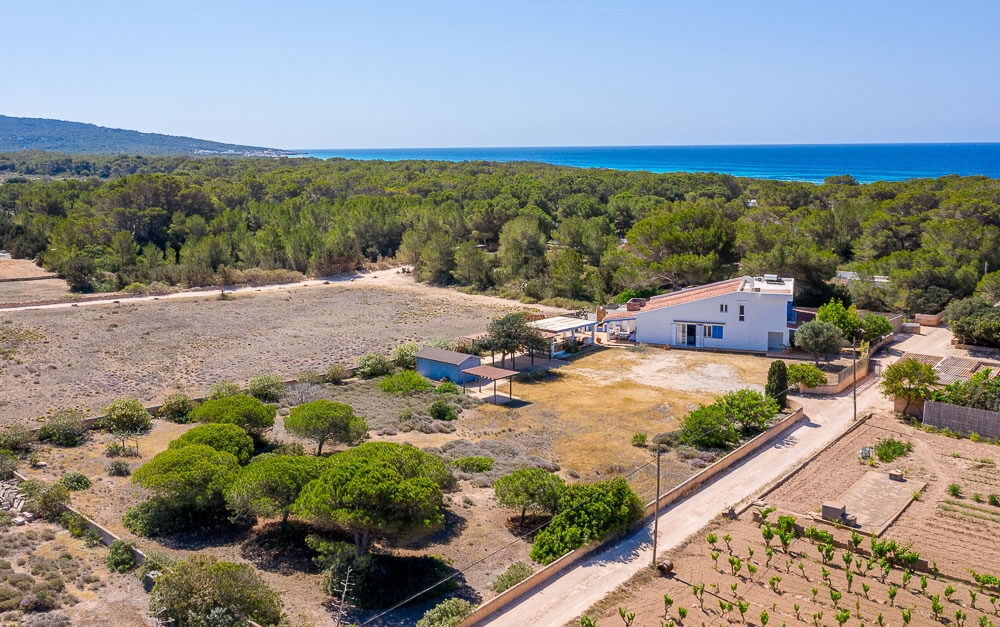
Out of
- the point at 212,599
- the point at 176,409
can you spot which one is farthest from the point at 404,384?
the point at 212,599

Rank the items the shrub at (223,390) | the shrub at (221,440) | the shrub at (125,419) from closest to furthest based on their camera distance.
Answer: the shrub at (221,440) → the shrub at (125,419) → the shrub at (223,390)

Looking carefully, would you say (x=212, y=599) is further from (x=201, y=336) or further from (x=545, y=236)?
(x=545, y=236)

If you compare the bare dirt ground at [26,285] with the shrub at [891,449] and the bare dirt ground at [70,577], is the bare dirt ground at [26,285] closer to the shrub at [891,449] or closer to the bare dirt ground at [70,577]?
the bare dirt ground at [70,577]

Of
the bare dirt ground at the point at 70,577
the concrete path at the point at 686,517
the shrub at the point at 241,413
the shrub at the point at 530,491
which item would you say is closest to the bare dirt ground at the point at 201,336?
the shrub at the point at 241,413

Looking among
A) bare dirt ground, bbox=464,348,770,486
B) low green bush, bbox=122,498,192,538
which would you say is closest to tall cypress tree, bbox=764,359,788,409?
bare dirt ground, bbox=464,348,770,486

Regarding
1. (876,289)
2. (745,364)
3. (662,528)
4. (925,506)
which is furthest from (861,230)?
(662,528)
